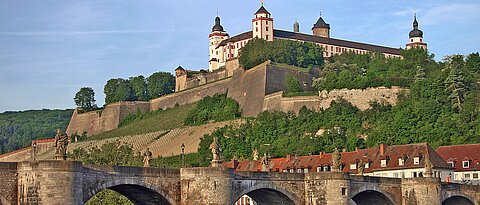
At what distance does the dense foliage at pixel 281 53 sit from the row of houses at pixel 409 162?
52931mm

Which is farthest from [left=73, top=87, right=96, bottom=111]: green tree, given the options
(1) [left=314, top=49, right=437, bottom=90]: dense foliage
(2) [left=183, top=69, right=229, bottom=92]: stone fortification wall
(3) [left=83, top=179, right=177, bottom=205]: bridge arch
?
(3) [left=83, top=179, right=177, bottom=205]: bridge arch

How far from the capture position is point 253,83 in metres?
138

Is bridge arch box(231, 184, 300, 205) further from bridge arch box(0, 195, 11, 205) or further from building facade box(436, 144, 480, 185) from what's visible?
building facade box(436, 144, 480, 185)

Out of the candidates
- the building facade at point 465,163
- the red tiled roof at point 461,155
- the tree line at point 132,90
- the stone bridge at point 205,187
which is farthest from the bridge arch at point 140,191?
the tree line at point 132,90

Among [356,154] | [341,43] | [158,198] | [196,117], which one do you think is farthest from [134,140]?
[158,198]

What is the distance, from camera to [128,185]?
168 feet

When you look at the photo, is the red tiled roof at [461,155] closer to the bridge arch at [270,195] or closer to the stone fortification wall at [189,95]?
the bridge arch at [270,195]

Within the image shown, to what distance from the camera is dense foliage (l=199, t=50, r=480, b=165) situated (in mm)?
105938

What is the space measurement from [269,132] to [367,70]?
2340 centimetres

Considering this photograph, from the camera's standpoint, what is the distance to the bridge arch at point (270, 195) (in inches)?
2279

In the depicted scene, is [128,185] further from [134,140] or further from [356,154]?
[134,140]

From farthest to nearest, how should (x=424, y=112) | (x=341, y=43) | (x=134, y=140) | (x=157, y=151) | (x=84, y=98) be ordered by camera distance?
(x=84, y=98), (x=341, y=43), (x=134, y=140), (x=157, y=151), (x=424, y=112)

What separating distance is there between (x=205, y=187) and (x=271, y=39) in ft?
334

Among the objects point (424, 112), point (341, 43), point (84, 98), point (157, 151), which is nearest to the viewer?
point (424, 112)
